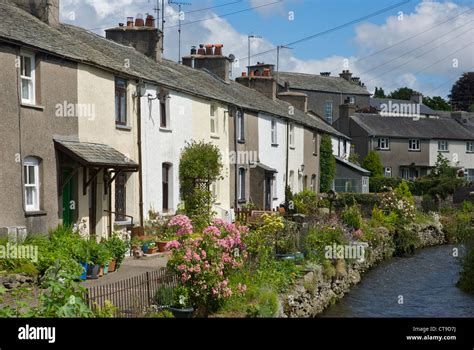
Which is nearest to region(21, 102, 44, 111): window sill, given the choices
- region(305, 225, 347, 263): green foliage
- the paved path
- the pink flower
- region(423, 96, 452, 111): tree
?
the paved path

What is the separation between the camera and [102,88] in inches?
803

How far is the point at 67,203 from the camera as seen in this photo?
19.0m

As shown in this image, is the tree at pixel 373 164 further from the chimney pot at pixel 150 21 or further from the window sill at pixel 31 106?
the window sill at pixel 31 106

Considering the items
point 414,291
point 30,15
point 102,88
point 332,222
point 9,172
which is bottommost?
point 414,291

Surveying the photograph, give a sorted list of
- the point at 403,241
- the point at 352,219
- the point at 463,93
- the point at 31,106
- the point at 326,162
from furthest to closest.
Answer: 1. the point at 463,93
2. the point at 326,162
3. the point at 403,241
4. the point at 352,219
5. the point at 31,106

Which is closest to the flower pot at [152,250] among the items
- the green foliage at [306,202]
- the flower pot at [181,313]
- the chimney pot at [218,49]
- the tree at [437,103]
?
the flower pot at [181,313]

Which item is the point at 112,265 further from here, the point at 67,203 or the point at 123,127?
the point at 123,127

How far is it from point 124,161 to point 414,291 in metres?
9.56

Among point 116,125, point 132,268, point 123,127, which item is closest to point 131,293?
point 132,268

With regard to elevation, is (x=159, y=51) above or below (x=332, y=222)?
above

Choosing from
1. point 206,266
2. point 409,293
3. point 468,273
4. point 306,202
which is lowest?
point 409,293

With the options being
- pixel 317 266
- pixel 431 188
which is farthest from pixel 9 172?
pixel 431 188

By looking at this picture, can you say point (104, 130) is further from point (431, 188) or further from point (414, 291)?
point (431, 188)

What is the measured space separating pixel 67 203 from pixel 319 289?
7.17 meters
